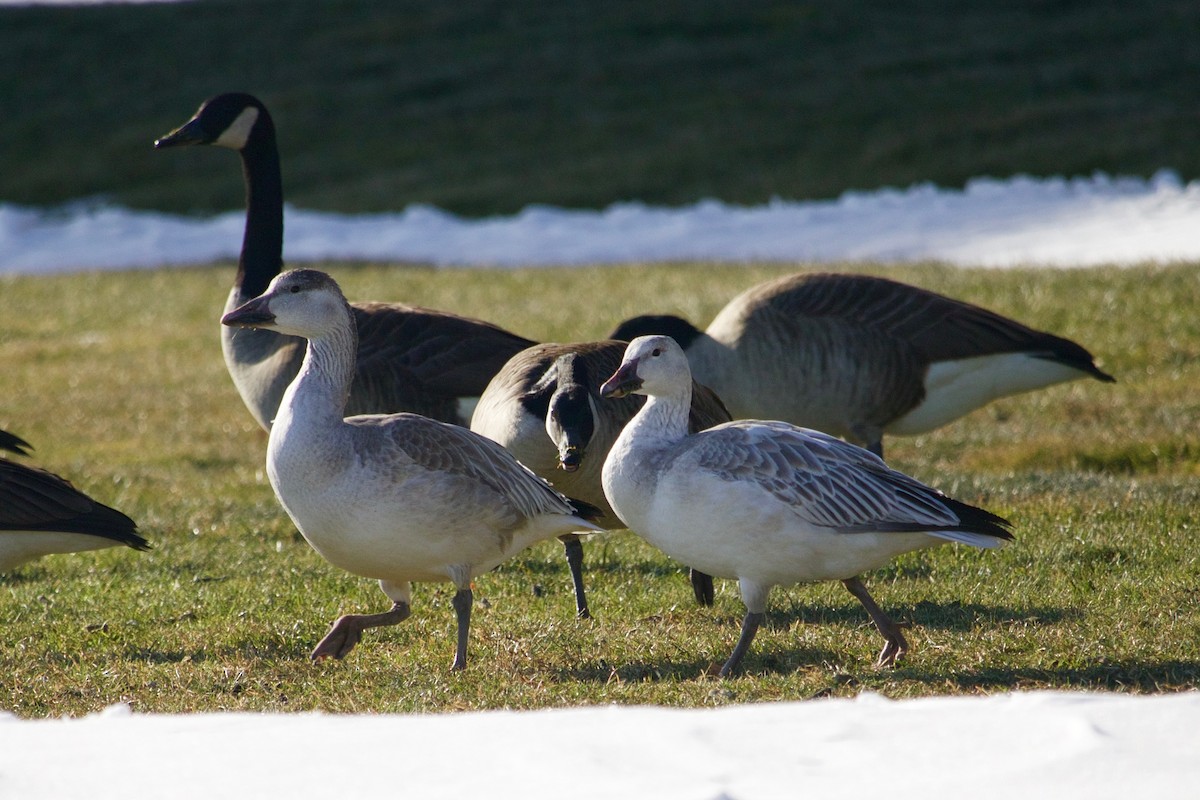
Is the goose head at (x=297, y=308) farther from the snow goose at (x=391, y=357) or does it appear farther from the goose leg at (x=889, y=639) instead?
the goose leg at (x=889, y=639)

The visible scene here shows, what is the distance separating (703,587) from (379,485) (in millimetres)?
2001

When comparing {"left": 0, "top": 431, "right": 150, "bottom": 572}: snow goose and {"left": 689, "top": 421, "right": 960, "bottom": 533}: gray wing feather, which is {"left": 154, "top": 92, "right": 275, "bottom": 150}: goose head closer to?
{"left": 0, "top": 431, "right": 150, "bottom": 572}: snow goose

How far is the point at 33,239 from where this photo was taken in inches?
1347

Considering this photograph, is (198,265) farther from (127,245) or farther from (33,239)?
(33,239)

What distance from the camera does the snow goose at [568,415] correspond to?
6879mm

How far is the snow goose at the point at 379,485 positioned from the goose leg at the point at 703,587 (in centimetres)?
82

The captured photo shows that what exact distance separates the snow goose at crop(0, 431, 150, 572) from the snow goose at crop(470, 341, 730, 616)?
2.00 m

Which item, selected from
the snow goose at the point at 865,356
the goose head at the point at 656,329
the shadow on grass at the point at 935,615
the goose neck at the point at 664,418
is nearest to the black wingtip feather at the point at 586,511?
the goose neck at the point at 664,418

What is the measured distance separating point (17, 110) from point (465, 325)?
42.4 meters

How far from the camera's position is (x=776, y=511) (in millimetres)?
5543

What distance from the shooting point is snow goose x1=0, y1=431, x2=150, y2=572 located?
21.3 feet

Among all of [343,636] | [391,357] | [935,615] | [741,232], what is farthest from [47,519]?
[741,232]

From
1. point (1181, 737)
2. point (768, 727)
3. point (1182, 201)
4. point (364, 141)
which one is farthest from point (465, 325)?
point (364, 141)

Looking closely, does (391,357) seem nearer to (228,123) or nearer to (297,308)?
(228,123)
